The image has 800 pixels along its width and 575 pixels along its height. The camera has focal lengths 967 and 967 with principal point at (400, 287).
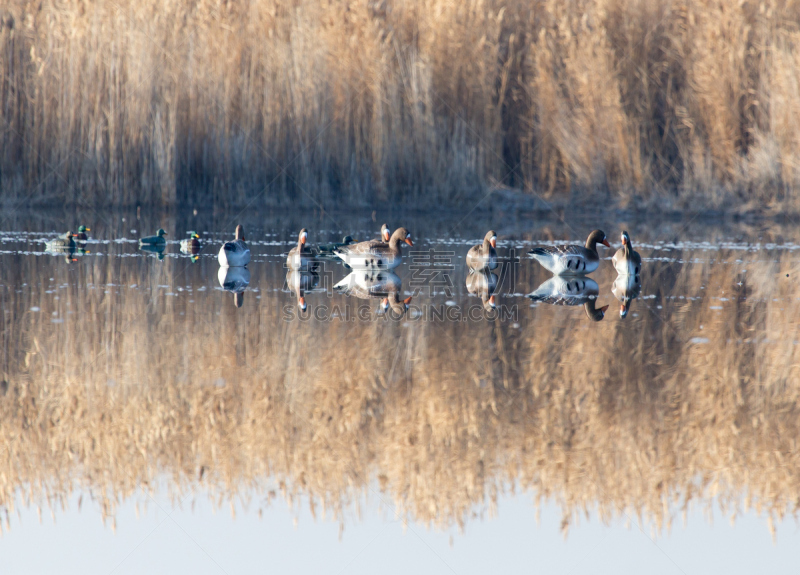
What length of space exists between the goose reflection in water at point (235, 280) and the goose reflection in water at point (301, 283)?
388 mm

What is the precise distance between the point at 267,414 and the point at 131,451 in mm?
686

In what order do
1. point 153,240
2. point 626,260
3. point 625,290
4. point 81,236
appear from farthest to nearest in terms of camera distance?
1. point 81,236
2. point 153,240
3. point 626,260
4. point 625,290

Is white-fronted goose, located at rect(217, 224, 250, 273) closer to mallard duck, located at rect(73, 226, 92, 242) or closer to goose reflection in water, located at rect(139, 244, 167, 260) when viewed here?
goose reflection in water, located at rect(139, 244, 167, 260)

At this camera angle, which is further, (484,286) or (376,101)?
(376,101)

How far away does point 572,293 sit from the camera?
8219 mm

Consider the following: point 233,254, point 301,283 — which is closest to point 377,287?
point 301,283

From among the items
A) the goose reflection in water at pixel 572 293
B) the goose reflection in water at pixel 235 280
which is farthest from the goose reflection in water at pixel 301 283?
the goose reflection in water at pixel 572 293

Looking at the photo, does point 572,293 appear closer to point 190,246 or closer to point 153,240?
point 190,246

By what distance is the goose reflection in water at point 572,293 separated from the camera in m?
7.41

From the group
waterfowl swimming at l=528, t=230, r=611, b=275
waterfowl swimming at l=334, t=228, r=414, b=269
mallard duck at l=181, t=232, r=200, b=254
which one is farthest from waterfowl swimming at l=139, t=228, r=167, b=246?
waterfowl swimming at l=528, t=230, r=611, b=275

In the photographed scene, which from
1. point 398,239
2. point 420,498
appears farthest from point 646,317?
point 420,498

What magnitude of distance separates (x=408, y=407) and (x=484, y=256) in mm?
4534

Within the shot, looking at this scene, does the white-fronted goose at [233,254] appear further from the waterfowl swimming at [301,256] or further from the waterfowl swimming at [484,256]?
the waterfowl swimming at [484,256]

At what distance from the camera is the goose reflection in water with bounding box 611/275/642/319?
749 centimetres
